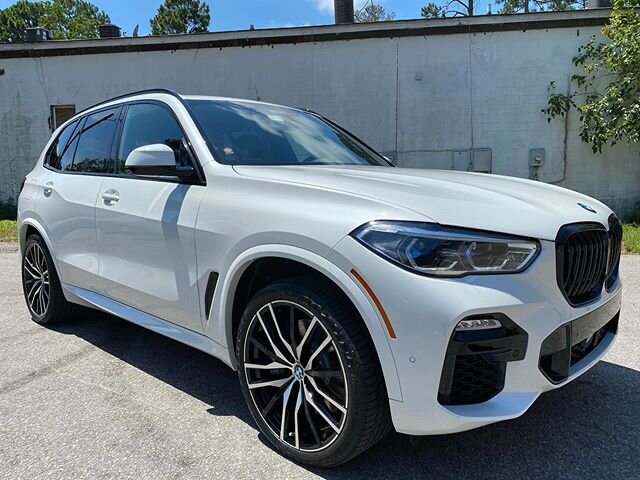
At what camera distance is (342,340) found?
215cm

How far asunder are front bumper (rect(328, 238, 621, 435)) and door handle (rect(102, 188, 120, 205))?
6.28 feet

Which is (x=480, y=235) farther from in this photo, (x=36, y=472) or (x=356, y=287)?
(x=36, y=472)

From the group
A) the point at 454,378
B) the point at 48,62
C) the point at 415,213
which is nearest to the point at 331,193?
the point at 415,213

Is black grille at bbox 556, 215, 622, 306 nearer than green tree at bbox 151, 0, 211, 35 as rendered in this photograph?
Yes

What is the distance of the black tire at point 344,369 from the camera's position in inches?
83.5

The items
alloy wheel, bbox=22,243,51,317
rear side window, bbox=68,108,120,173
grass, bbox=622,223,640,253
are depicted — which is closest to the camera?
rear side window, bbox=68,108,120,173

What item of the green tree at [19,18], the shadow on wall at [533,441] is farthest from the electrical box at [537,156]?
the green tree at [19,18]

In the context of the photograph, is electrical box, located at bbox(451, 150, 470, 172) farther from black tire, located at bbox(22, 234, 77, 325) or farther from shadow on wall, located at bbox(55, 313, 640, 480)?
black tire, located at bbox(22, 234, 77, 325)

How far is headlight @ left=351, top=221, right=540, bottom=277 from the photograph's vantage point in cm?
200

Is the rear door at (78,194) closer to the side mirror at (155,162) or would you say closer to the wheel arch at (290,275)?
the side mirror at (155,162)

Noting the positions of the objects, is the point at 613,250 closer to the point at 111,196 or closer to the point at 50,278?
the point at 111,196

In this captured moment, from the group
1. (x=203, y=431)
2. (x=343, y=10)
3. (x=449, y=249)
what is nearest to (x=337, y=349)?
(x=449, y=249)

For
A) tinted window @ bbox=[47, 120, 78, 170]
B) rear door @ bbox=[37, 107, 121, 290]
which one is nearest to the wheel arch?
rear door @ bbox=[37, 107, 121, 290]

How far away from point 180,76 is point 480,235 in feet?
38.3
